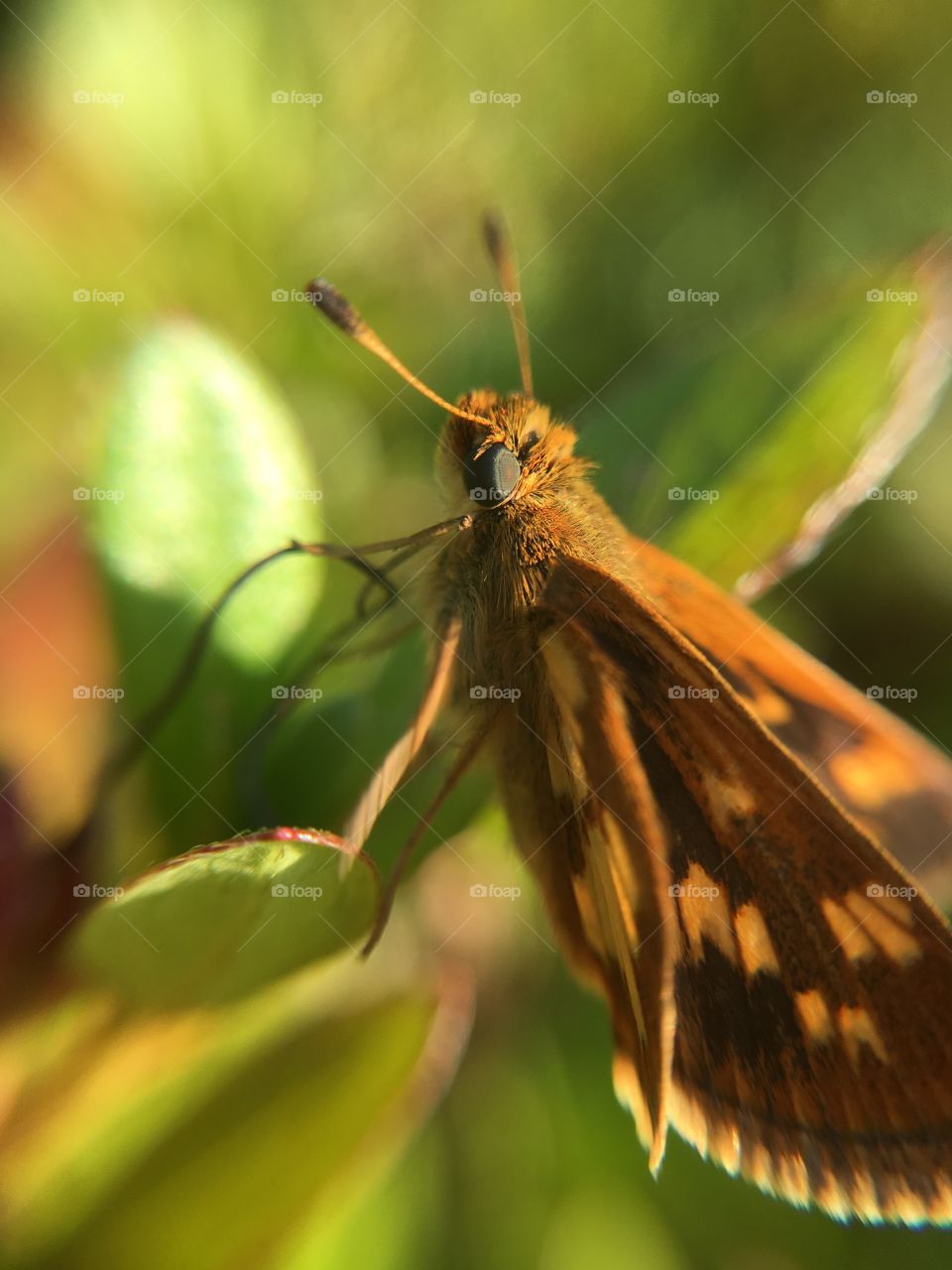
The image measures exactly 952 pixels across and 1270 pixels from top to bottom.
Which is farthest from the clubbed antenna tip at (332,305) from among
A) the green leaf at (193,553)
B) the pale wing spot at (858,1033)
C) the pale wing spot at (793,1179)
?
the pale wing spot at (793,1179)

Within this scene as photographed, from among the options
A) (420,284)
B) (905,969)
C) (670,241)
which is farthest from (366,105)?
(905,969)

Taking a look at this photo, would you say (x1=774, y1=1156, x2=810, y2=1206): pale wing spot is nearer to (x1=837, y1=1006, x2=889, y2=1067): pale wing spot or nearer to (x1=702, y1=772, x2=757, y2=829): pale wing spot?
(x1=837, y1=1006, x2=889, y2=1067): pale wing spot

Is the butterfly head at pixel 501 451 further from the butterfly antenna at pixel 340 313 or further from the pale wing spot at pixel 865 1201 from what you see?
the pale wing spot at pixel 865 1201

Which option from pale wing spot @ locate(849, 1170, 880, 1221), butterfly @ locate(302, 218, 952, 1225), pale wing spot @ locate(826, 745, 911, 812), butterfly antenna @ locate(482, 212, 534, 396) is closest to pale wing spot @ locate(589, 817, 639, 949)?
butterfly @ locate(302, 218, 952, 1225)

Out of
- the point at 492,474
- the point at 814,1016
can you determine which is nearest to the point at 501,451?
the point at 492,474

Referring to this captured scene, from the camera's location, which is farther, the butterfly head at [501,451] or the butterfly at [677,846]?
the butterfly head at [501,451]

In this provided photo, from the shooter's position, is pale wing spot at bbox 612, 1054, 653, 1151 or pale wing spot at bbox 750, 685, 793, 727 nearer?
pale wing spot at bbox 612, 1054, 653, 1151
